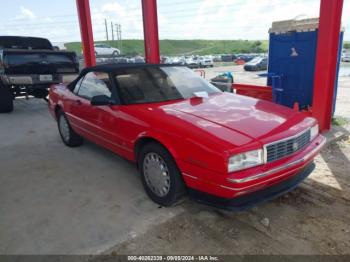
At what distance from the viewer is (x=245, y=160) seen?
2.41m

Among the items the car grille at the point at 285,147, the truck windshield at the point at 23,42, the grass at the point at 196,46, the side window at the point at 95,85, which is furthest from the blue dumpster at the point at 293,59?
the grass at the point at 196,46

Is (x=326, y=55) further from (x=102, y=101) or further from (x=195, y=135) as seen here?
(x=102, y=101)

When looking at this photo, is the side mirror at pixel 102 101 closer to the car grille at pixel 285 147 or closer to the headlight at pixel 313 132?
the car grille at pixel 285 147

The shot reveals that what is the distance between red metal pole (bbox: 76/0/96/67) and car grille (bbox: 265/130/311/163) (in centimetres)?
809

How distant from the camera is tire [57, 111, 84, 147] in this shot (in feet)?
16.3

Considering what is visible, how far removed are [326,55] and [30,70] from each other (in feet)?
→ 22.6

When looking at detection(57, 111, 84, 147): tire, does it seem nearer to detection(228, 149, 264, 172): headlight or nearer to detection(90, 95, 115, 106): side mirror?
detection(90, 95, 115, 106): side mirror

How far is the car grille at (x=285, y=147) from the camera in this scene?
99.8 inches

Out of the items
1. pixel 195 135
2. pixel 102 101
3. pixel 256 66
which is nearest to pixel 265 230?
pixel 195 135

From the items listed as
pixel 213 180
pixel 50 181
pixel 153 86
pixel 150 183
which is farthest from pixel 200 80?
pixel 50 181

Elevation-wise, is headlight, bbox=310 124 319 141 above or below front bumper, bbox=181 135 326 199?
above

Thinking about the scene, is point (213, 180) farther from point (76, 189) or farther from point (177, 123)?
point (76, 189)

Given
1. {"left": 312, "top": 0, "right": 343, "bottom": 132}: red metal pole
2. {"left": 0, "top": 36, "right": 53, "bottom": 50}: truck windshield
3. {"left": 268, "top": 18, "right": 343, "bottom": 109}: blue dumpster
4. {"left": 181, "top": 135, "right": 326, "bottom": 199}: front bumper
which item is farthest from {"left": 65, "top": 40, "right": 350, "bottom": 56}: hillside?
{"left": 181, "top": 135, "right": 326, "bottom": 199}: front bumper

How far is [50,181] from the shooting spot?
3.82 meters
